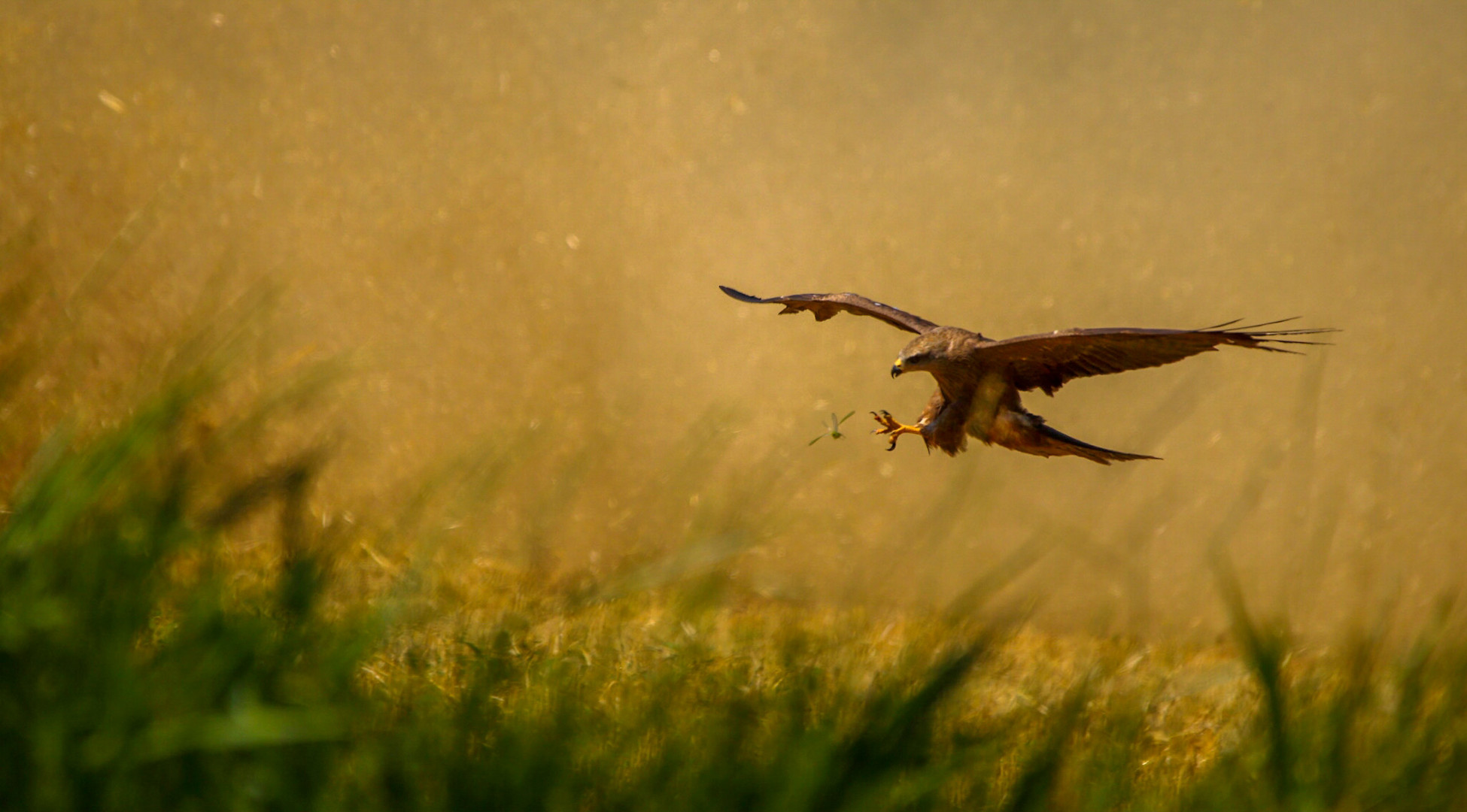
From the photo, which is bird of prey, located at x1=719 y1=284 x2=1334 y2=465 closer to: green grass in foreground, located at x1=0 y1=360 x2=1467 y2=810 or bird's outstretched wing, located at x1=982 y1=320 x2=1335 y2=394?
bird's outstretched wing, located at x1=982 y1=320 x2=1335 y2=394

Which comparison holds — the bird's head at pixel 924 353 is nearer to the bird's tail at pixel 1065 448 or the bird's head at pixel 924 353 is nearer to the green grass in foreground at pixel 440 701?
the bird's tail at pixel 1065 448

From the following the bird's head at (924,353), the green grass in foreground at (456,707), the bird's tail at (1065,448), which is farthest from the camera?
the bird's head at (924,353)

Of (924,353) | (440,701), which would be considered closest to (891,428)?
(924,353)

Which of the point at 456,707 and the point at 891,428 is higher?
the point at 891,428

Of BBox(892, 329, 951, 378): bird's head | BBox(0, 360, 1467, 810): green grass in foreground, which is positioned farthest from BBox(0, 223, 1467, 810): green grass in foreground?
BBox(892, 329, 951, 378): bird's head

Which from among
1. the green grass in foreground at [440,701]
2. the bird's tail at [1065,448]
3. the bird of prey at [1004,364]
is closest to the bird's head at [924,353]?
the bird of prey at [1004,364]

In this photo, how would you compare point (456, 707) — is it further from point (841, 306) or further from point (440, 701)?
point (841, 306)

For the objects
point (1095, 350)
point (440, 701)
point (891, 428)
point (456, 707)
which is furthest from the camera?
point (891, 428)
